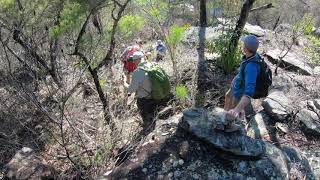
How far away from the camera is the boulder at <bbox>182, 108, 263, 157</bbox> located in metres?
3.95

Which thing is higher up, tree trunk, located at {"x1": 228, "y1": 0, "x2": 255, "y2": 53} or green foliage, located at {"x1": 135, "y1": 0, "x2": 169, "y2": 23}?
green foliage, located at {"x1": 135, "y1": 0, "x2": 169, "y2": 23}

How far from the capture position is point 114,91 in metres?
7.28

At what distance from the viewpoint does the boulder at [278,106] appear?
5.29 meters

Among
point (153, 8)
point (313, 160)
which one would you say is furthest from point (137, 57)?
point (313, 160)

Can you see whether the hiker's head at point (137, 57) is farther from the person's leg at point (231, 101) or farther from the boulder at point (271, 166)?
the boulder at point (271, 166)

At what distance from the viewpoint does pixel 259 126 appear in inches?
206

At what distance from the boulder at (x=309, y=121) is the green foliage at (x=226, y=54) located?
197cm

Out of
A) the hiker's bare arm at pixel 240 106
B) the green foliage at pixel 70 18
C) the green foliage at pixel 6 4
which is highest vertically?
the green foliage at pixel 6 4

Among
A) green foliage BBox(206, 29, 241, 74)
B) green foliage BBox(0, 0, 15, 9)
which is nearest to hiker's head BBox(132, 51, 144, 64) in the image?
green foliage BBox(206, 29, 241, 74)

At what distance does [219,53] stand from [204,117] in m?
3.28

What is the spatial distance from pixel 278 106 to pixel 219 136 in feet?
5.73

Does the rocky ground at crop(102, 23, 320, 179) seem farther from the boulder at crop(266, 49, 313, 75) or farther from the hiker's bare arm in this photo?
the boulder at crop(266, 49, 313, 75)

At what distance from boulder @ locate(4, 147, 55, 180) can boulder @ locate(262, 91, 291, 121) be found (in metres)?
2.91

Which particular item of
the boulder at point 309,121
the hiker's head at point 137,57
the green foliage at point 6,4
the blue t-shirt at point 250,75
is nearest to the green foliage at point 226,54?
the hiker's head at point 137,57
